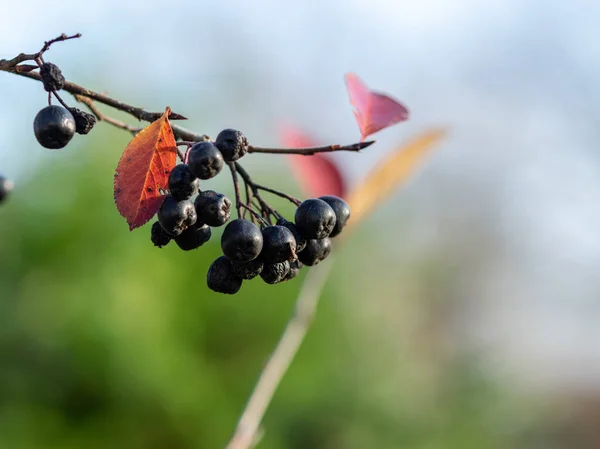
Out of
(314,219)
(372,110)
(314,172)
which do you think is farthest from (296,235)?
(314,172)

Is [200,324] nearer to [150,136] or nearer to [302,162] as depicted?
[302,162]

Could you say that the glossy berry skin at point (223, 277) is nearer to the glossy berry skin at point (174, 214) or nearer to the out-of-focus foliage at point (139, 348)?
the glossy berry skin at point (174, 214)

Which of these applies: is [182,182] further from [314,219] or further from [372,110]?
[372,110]

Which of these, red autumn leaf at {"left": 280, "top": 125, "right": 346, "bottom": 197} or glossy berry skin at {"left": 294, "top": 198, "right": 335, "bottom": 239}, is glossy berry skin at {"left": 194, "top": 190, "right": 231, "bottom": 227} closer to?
glossy berry skin at {"left": 294, "top": 198, "right": 335, "bottom": 239}

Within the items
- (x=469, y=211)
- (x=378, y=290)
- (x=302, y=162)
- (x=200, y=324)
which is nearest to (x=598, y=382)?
(x=469, y=211)

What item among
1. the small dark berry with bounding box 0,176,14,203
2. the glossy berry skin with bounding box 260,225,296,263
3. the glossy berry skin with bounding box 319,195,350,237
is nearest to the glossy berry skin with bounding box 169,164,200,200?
the glossy berry skin with bounding box 260,225,296,263

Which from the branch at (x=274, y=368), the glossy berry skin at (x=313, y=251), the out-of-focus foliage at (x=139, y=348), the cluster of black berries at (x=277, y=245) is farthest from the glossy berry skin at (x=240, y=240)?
the out-of-focus foliage at (x=139, y=348)
